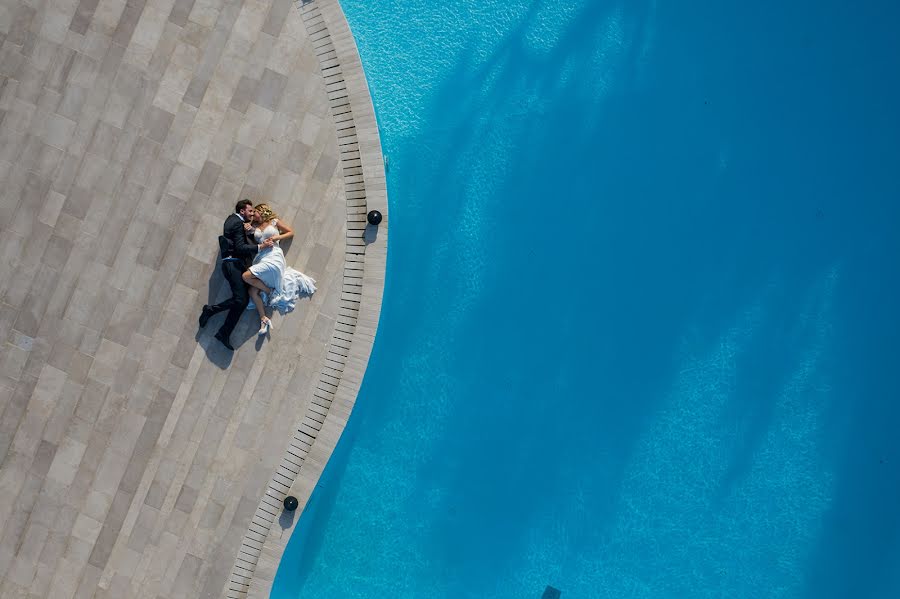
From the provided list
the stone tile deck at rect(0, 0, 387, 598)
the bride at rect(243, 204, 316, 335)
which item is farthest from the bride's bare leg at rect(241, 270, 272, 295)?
the stone tile deck at rect(0, 0, 387, 598)

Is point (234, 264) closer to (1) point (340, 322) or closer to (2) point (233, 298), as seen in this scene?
(2) point (233, 298)

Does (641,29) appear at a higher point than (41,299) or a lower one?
higher

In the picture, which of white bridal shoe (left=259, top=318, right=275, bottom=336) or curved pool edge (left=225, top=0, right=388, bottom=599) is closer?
white bridal shoe (left=259, top=318, right=275, bottom=336)

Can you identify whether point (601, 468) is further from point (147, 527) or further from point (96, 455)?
point (96, 455)

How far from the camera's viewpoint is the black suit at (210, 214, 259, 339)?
37.0ft

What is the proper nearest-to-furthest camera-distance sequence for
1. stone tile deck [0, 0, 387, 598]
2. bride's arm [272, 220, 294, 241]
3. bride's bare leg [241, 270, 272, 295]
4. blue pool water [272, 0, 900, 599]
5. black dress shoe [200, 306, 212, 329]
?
bride's bare leg [241, 270, 272, 295], bride's arm [272, 220, 294, 241], black dress shoe [200, 306, 212, 329], stone tile deck [0, 0, 387, 598], blue pool water [272, 0, 900, 599]

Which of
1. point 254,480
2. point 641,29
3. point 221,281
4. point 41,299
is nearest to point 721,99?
point 641,29

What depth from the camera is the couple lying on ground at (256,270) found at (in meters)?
11.3

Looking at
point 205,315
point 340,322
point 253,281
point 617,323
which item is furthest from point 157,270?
point 617,323

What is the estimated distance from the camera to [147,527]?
462 inches

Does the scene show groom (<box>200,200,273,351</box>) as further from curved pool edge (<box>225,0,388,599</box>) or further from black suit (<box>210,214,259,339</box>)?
curved pool edge (<box>225,0,388,599</box>)

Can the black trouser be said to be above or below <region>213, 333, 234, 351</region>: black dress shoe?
above

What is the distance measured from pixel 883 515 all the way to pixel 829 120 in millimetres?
8287

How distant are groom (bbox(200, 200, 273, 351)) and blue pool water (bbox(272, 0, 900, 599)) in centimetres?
282
